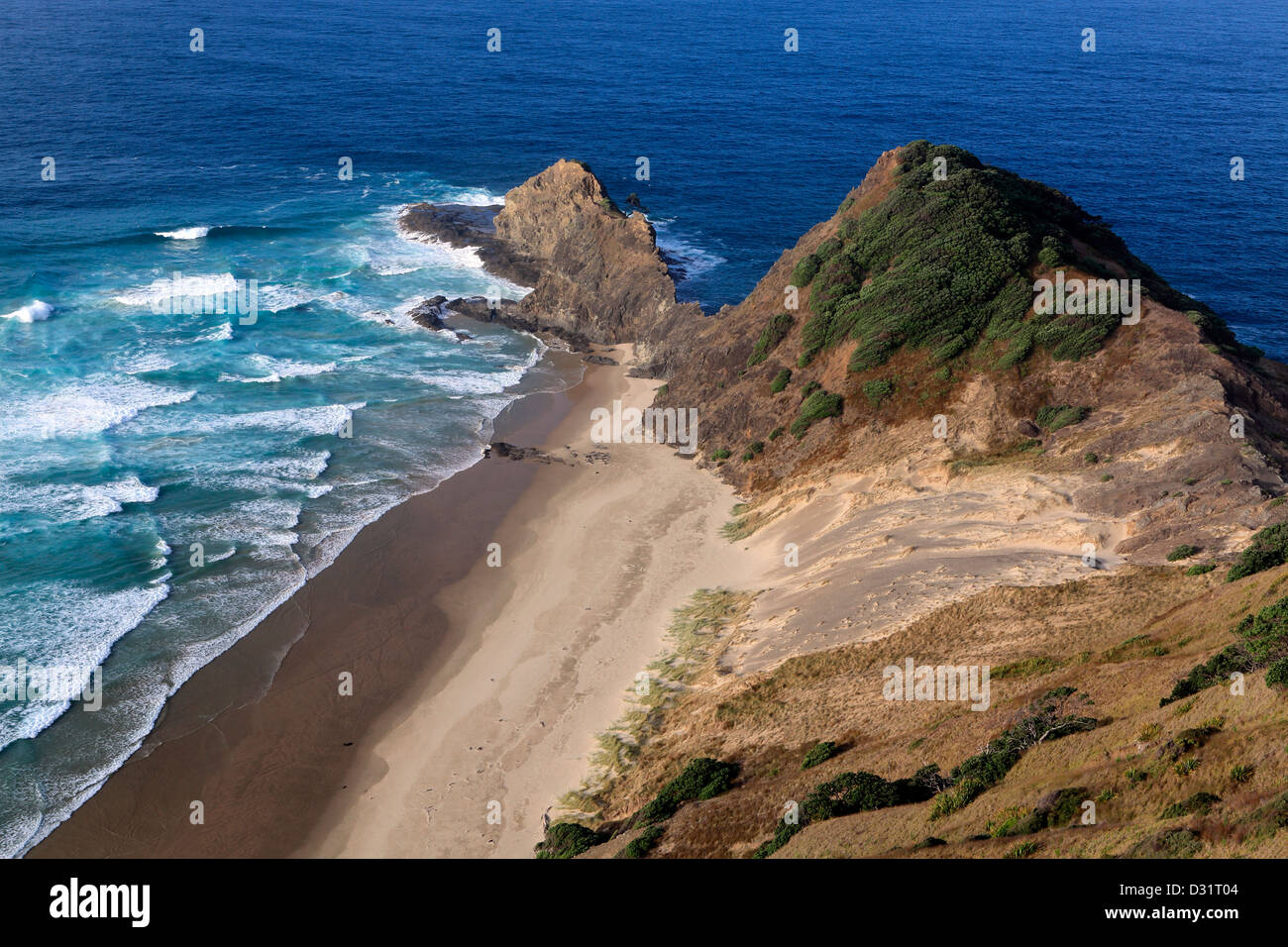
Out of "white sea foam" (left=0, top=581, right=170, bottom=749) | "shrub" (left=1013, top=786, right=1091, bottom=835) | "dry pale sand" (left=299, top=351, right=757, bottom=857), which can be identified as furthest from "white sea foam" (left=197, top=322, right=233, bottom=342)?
"shrub" (left=1013, top=786, right=1091, bottom=835)

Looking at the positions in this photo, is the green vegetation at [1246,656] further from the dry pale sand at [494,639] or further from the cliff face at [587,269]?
the cliff face at [587,269]

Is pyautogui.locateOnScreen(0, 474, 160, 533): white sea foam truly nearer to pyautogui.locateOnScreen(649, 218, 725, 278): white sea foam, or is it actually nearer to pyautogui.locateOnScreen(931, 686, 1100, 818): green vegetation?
pyautogui.locateOnScreen(931, 686, 1100, 818): green vegetation

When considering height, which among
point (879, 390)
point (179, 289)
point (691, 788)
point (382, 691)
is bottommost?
point (382, 691)

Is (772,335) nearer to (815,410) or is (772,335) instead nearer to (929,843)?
(815,410)

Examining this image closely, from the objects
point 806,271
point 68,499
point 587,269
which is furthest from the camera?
point 587,269

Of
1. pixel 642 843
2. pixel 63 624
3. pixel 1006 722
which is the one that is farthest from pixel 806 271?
pixel 63 624

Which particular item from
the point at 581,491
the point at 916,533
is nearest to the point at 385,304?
the point at 581,491

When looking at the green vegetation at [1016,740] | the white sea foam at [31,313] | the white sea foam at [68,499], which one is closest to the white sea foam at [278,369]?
the white sea foam at [68,499]
